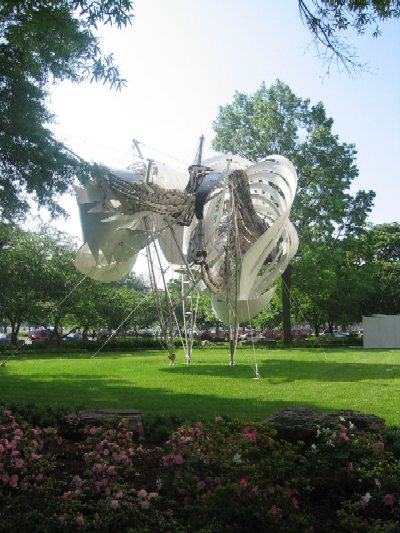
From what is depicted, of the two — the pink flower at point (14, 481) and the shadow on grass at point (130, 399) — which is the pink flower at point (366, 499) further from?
the shadow on grass at point (130, 399)

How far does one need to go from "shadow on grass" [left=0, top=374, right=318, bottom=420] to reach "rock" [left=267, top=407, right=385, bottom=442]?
7.48 feet

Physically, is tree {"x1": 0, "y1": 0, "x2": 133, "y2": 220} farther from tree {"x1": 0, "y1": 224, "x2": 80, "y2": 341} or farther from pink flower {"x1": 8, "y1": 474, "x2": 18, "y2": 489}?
tree {"x1": 0, "y1": 224, "x2": 80, "y2": 341}

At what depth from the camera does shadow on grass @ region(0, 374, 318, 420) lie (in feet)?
34.7

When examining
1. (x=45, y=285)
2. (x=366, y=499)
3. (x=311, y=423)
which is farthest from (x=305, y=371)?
(x=45, y=285)

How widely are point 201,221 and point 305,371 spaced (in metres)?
5.77

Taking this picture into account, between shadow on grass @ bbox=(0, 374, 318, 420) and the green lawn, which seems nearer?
shadow on grass @ bbox=(0, 374, 318, 420)

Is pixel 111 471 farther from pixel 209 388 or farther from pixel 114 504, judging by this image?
pixel 209 388

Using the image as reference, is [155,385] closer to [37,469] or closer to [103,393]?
[103,393]

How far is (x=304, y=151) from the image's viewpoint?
38719 mm

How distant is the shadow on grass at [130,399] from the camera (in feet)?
34.7

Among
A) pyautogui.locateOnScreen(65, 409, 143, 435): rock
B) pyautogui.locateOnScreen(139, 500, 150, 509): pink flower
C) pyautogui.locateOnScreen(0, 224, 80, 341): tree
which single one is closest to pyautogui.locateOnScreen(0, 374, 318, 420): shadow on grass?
pyautogui.locateOnScreen(65, 409, 143, 435): rock

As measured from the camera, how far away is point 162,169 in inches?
757

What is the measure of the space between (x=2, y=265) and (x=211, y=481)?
105 feet

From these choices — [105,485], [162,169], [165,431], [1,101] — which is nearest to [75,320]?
[162,169]
